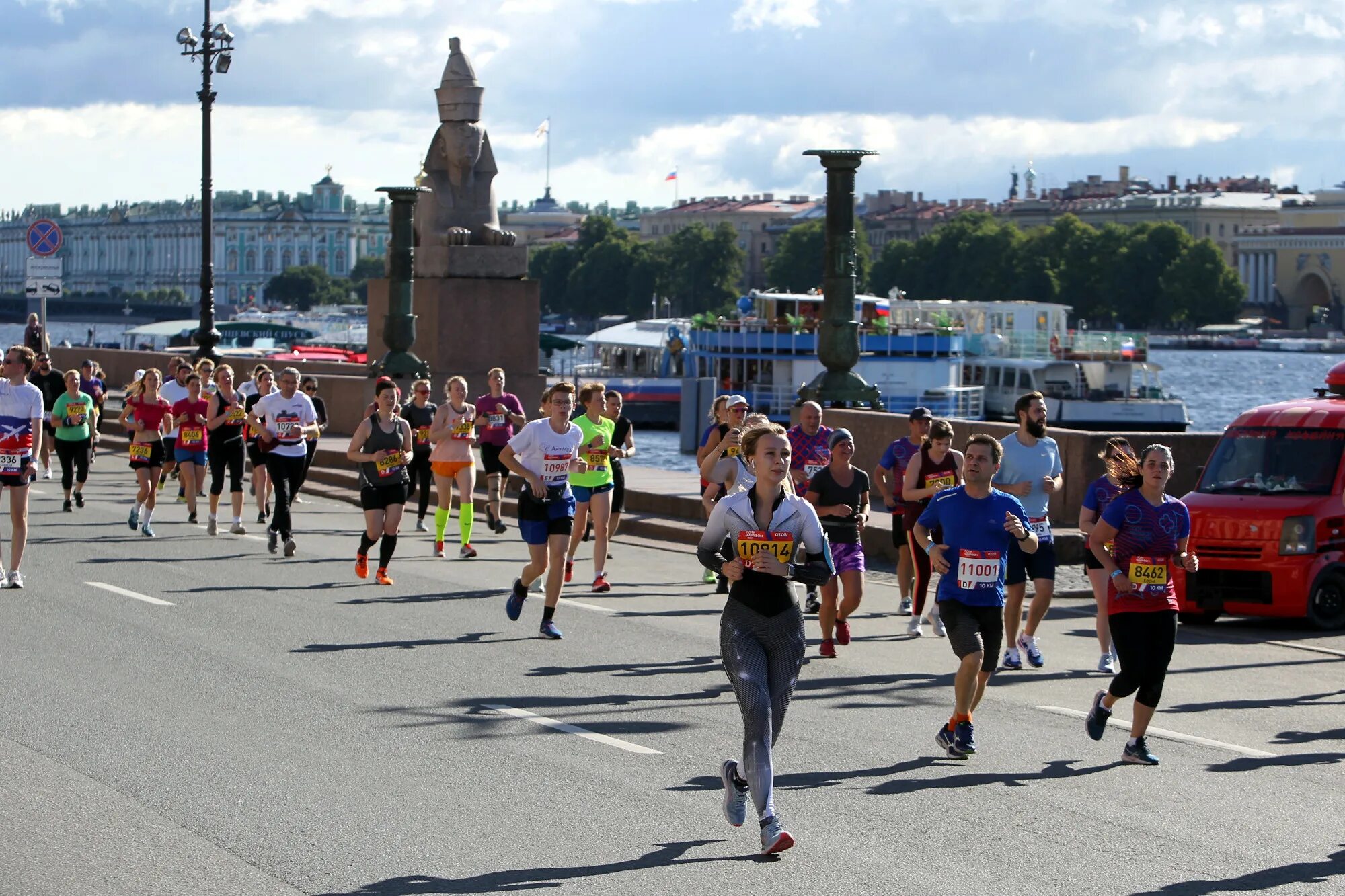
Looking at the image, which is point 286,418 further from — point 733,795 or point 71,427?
point 733,795

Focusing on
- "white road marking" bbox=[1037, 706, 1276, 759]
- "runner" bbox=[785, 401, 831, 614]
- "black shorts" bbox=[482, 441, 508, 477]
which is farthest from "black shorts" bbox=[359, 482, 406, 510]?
"white road marking" bbox=[1037, 706, 1276, 759]

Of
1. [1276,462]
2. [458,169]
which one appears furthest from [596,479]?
[458,169]

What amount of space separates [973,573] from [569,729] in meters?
2.08

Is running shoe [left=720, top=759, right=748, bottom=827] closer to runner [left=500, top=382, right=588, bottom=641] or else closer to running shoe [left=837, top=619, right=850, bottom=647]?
running shoe [left=837, top=619, right=850, bottom=647]

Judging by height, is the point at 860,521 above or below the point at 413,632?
above

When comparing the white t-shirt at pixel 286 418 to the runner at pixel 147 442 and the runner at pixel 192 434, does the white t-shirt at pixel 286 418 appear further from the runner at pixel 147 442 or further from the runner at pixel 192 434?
the runner at pixel 147 442

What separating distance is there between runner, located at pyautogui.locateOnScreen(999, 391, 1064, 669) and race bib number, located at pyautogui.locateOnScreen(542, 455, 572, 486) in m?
2.85

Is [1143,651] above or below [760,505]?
Answer: below

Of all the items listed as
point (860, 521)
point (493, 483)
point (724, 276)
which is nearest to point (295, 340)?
point (724, 276)

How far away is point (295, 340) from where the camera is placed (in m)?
121

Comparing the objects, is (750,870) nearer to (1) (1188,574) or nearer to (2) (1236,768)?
(2) (1236,768)

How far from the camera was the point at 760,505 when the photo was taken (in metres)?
7.88

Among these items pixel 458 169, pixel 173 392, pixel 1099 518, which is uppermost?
pixel 458 169

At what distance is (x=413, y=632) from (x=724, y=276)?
185m
